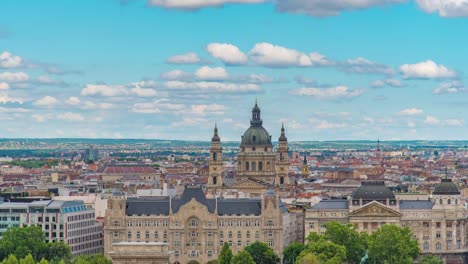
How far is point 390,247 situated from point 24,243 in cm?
3459

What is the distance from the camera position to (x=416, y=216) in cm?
18325

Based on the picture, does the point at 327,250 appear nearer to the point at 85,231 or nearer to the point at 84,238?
the point at 84,238

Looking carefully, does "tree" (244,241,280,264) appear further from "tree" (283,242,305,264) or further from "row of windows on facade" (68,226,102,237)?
"row of windows on facade" (68,226,102,237)

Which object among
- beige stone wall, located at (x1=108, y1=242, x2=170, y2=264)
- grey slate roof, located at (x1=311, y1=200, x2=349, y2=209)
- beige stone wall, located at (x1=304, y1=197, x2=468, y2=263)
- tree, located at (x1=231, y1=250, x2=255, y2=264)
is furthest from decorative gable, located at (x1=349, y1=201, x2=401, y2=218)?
beige stone wall, located at (x1=108, y1=242, x2=170, y2=264)

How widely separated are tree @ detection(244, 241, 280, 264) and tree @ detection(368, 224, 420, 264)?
31.1 ft

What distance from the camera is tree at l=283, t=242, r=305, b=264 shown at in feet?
545

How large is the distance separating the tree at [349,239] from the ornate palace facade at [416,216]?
14.7 meters

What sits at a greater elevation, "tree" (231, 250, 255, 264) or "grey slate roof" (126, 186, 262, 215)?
"grey slate roof" (126, 186, 262, 215)

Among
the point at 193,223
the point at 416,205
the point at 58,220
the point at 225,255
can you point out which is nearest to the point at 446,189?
the point at 416,205

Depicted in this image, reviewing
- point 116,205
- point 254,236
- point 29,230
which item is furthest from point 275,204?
point 29,230

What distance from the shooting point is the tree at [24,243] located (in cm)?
15738

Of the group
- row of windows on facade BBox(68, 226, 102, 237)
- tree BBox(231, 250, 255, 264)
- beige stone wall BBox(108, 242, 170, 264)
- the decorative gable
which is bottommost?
Result: tree BBox(231, 250, 255, 264)

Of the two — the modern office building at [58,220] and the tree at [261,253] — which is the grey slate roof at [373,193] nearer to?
the tree at [261,253]

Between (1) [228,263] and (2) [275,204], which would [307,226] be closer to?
(2) [275,204]
